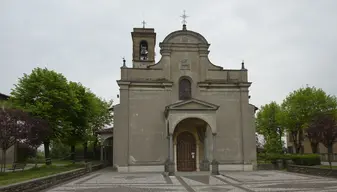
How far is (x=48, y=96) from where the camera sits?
2738cm

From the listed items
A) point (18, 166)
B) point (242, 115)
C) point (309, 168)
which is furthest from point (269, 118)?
point (18, 166)

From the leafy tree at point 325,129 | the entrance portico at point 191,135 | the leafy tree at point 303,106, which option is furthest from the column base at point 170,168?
the leafy tree at point 303,106

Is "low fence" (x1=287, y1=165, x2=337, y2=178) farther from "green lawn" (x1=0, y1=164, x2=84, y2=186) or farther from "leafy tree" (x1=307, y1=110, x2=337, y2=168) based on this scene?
"green lawn" (x1=0, y1=164, x2=84, y2=186)

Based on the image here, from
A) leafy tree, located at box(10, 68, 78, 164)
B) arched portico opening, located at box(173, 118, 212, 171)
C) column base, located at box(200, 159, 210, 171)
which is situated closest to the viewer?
column base, located at box(200, 159, 210, 171)

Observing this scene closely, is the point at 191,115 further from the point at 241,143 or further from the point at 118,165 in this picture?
the point at 118,165

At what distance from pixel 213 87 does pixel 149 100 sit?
5.53 metres

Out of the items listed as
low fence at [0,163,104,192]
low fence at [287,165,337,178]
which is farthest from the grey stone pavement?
low fence at [287,165,337,178]

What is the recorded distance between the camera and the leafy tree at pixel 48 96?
2712cm

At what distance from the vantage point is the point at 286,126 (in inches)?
1805

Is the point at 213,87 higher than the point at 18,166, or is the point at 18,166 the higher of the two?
the point at 213,87

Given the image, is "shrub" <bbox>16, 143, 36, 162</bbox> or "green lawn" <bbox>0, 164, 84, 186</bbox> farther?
"shrub" <bbox>16, 143, 36, 162</bbox>

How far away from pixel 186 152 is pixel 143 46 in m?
13.9

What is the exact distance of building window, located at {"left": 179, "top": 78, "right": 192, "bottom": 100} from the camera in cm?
2598

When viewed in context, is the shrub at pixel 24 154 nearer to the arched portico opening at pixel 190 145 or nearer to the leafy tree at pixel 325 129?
the arched portico opening at pixel 190 145
